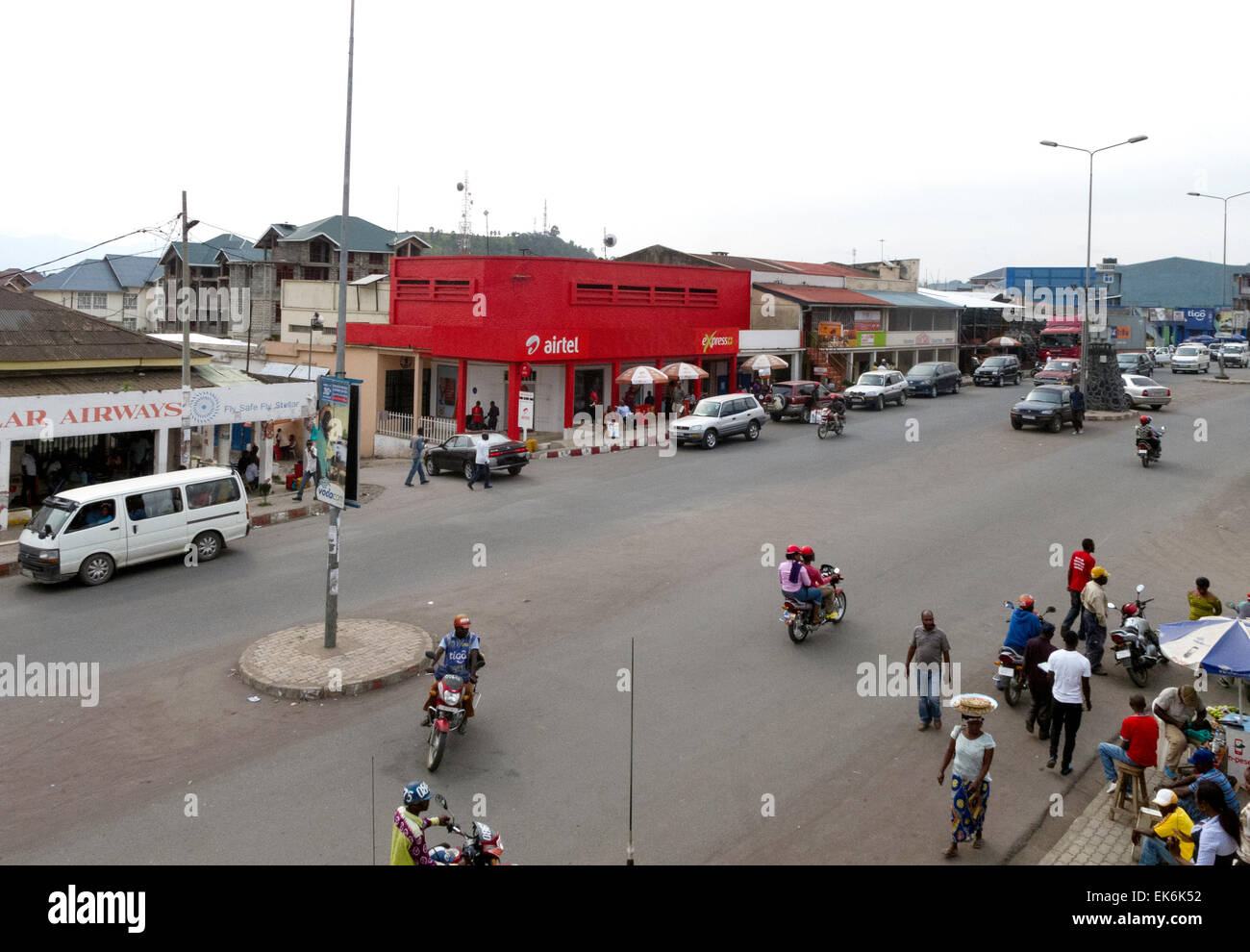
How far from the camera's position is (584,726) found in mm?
11461

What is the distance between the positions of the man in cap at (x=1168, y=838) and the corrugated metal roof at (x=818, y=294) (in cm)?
3929

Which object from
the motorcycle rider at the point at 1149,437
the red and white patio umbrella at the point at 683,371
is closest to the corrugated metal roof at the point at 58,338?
the red and white patio umbrella at the point at 683,371

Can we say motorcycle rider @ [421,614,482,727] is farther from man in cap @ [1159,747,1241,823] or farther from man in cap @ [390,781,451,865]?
man in cap @ [1159,747,1241,823]

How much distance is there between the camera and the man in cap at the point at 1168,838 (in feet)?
26.5

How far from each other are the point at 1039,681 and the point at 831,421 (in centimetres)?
2256

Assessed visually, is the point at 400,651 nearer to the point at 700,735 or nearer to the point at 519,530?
Answer: the point at 700,735

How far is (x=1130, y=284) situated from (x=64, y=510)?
105m

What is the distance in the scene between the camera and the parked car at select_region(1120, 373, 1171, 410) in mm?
39000

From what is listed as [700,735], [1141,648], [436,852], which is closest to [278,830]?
[436,852]

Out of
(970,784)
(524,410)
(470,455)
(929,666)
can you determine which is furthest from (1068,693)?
(524,410)

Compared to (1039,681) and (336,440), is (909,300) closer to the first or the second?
(336,440)

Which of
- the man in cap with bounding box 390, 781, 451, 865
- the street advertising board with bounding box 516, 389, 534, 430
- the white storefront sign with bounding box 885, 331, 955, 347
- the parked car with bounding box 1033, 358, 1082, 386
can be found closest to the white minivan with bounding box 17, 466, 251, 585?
the man in cap with bounding box 390, 781, 451, 865

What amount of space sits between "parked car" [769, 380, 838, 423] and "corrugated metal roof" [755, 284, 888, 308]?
29.5ft

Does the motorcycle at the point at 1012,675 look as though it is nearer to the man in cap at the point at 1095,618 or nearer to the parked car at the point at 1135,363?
the man in cap at the point at 1095,618
